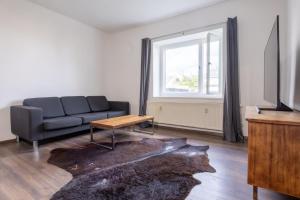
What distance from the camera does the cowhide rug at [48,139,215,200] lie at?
166cm

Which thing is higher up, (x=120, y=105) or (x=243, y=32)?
(x=243, y=32)

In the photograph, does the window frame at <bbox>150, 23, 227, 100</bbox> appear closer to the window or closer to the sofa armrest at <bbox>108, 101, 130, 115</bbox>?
the window

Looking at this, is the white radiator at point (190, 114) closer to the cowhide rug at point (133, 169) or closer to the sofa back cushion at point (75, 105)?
the cowhide rug at point (133, 169)

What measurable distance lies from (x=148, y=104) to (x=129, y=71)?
97 centimetres

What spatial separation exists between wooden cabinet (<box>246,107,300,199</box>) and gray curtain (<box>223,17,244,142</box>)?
1.86 m

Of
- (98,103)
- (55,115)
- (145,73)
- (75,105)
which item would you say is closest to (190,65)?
(145,73)

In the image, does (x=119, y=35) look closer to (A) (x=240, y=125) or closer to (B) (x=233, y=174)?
(A) (x=240, y=125)

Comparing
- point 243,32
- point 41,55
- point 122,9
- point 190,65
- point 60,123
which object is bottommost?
point 60,123

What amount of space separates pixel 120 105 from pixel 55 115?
140 centimetres

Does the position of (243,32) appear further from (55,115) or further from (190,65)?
(55,115)

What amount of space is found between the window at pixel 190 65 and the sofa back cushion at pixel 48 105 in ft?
6.48

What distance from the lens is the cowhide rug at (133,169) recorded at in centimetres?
166

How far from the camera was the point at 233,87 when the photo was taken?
324 centimetres

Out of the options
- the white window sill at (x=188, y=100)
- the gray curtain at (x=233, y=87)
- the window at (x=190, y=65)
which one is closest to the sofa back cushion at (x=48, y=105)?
the white window sill at (x=188, y=100)
